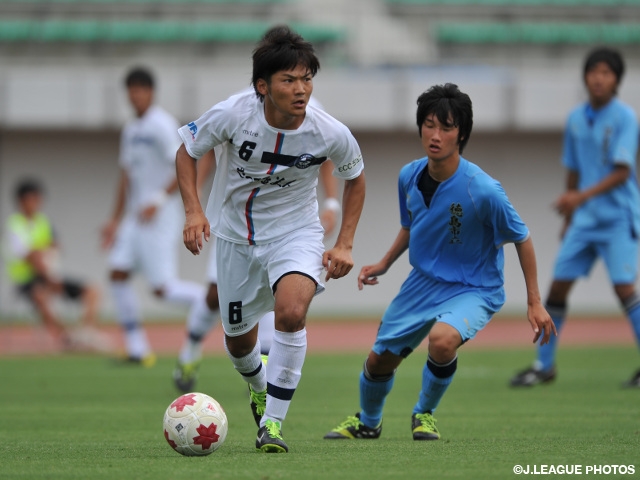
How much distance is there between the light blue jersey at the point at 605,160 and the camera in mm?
9648

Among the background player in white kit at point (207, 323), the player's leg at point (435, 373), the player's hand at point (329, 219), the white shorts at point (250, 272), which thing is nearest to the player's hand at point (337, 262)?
the white shorts at point (250, 272)

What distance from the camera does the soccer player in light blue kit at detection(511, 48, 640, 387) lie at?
9570 mm

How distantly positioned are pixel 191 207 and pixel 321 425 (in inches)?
85.4

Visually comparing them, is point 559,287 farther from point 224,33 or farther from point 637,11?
point 637,11

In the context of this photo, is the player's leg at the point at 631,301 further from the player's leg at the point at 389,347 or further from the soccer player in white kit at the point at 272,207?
the soccer player in white kit at the point at 272,207

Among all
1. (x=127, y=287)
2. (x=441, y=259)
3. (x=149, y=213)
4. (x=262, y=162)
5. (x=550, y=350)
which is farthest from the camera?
(x=127, y=287)

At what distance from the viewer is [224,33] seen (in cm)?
2350

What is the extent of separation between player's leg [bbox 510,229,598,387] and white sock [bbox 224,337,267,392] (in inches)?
160

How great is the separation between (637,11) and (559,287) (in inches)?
673

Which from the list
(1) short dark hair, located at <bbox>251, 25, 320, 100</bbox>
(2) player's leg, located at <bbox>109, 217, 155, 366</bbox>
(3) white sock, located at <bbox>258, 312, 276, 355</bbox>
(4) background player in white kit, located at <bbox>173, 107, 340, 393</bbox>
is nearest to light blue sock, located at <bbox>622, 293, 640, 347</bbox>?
(4) background player in white kit, located at <bbox>173, 107, 340, 393</bbox>

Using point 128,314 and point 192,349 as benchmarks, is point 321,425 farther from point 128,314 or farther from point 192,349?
point 128,314

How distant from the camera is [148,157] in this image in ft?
39.4

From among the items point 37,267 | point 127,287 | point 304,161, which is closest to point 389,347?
point 304,161

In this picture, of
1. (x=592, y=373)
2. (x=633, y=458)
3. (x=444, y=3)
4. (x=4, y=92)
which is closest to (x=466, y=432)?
(x=633, y=458)
